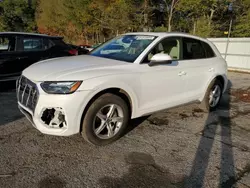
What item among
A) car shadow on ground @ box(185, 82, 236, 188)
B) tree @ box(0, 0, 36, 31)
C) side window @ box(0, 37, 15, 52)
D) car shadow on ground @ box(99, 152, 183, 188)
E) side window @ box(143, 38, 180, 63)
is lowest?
car shadow on ground @ box(99, 152, 183, 188)

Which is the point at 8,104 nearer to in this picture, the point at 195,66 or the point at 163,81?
the point at 163,81

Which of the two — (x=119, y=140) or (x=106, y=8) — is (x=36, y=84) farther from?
(x=106, y=8)

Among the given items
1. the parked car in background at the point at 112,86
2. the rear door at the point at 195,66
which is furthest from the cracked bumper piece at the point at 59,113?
the rear door at the point at 195,66

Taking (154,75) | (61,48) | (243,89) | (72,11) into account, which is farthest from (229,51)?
(72,11)

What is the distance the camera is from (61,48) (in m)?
6.75

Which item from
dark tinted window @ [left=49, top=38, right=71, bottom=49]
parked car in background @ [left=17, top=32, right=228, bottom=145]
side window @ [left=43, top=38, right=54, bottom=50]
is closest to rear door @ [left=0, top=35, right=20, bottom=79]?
side window @ [left=43, top=38, right=54, bottom=50]

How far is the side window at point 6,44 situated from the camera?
5.82 meters

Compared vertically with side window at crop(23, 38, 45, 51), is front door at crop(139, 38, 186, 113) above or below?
below

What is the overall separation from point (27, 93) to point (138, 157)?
174cm

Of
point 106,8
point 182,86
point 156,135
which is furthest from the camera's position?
point 106,8

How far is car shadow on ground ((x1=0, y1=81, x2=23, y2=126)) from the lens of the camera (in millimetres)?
4077

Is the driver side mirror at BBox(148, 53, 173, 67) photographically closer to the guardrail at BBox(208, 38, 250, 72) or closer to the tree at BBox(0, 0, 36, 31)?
the guardrail at BBox(208, 38, 250, 72)

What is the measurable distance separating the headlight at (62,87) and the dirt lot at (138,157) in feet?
2.81

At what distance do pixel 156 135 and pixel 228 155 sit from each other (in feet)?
3.55
